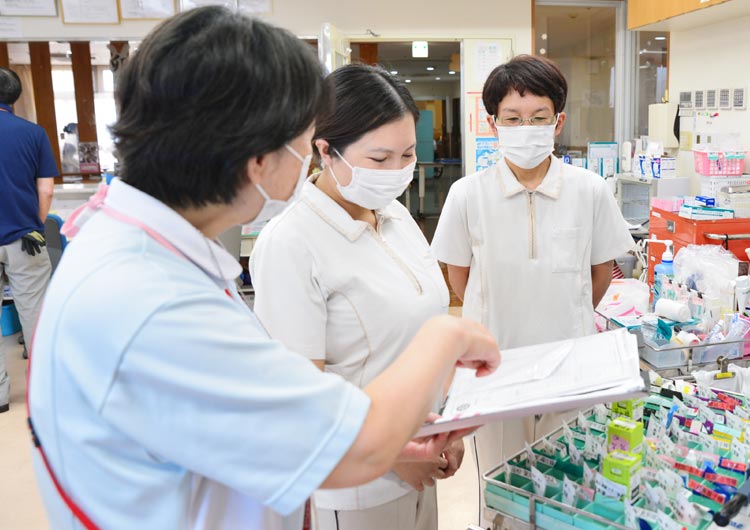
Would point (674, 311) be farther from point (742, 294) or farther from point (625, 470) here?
point (625, 470)

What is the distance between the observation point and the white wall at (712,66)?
3.68 meters

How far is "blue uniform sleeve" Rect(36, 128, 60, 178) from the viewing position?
389 cm

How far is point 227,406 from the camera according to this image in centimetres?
64

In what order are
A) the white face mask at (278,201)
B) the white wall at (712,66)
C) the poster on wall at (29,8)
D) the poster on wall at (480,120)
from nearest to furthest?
1. the white face mask at (278,201)
2. the white wall at (712,66)
3. the poster on wall at (29,8)
4. the poster on wall at (480,120)

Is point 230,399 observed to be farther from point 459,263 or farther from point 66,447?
point 459,263

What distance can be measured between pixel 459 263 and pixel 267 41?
133 cm

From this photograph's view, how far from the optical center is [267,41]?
0.74m

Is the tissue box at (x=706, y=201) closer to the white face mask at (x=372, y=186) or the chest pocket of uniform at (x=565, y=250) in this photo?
the chest pocket of uniform at (x=565, y=250)

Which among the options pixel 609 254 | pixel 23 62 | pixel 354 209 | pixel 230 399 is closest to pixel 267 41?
pixel 230 399

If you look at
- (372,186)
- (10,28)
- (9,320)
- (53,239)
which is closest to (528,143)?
(372,186)

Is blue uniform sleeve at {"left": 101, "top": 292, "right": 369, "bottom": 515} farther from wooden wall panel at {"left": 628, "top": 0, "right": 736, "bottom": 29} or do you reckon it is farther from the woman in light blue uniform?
wooden wall panel at {"left": 628, "top": 0, "right": 736, "bottom": 29}

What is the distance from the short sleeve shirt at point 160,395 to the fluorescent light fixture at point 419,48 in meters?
4.74

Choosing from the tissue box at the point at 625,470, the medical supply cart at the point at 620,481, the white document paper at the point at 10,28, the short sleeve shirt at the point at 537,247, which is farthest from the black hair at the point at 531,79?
the white document paper at the point at 10,28

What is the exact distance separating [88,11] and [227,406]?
5066 millimetres
